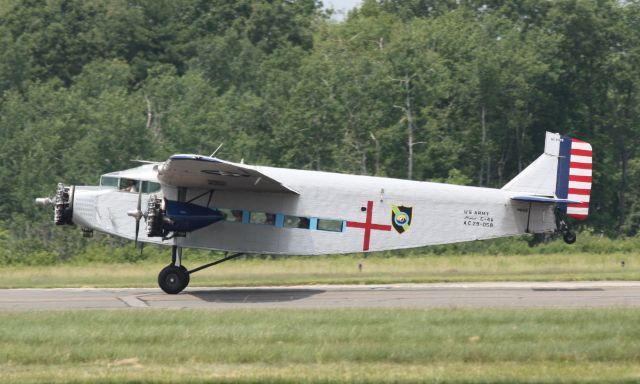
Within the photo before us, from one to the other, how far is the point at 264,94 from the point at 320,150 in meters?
10.3

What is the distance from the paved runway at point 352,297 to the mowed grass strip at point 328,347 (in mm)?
2323

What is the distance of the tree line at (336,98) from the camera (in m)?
49.2

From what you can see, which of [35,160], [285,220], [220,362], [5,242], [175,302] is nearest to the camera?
[220,362]

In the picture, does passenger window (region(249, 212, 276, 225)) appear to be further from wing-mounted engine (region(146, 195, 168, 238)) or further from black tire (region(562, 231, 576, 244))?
black tire (region(562, 231, 576, 244))

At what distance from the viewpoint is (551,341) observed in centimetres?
1725

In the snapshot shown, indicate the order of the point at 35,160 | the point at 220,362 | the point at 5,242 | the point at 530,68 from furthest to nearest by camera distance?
the point at 530,68
the point at 35,160
the point at 5,242
the point at 220,362

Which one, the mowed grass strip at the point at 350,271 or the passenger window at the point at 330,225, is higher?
the passenger window at the point at 330,225

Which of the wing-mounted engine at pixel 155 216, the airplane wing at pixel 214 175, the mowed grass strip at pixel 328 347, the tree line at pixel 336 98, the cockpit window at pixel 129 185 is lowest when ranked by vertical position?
the mowed grass strip at pixel 328 347

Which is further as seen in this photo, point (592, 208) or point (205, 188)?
point (592, 208)

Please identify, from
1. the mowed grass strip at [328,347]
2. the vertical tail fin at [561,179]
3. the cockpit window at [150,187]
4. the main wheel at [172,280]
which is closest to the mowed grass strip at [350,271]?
the vertical tail fin at [561,179]

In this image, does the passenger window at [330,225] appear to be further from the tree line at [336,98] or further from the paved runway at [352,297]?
the tree line at [336,98]

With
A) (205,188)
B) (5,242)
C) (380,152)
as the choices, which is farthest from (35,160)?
(205,188)

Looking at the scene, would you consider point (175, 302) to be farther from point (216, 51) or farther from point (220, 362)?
point (216, 51)

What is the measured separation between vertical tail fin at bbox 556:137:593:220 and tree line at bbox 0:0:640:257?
1939 cm
